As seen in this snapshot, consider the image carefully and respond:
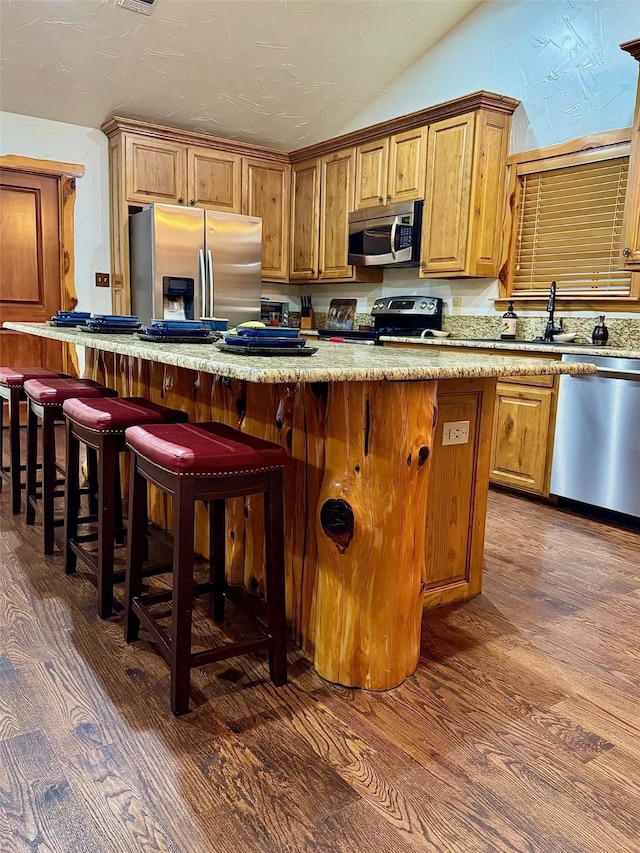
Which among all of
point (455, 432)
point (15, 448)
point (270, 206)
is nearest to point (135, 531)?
point (455, 432)

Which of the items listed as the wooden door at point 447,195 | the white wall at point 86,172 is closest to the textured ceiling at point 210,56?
the white wall at point 86,172

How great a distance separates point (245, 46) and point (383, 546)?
Result: 14.0ft

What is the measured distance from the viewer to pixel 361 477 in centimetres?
168

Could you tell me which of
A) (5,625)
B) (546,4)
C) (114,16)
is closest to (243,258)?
(114,16)

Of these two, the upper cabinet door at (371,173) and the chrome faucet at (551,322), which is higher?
the upper cabinet door at (371,173)

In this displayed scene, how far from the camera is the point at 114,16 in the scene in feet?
13.5

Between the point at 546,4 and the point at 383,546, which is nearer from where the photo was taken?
the point at 383,546

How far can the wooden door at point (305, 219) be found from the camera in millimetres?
5645

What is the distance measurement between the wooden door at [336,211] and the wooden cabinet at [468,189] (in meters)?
0.97

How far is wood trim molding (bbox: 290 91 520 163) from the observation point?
4156 mm

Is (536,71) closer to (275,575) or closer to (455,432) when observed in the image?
(455,432)

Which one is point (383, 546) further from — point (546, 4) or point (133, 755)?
point (546, 4)

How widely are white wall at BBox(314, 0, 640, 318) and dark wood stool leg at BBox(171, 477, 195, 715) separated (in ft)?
10.6

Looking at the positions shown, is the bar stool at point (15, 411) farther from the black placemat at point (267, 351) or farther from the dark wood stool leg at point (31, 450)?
the black placemat at point (267, 351)
